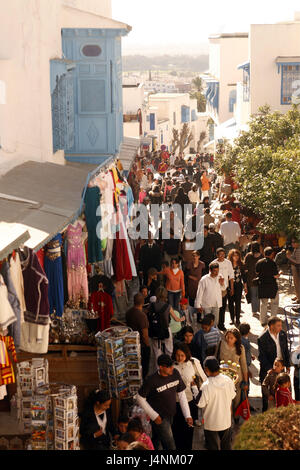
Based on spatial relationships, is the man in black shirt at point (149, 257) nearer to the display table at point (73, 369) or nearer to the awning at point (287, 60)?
the display table at point (73, 369)

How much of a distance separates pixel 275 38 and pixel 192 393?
24.6 metres

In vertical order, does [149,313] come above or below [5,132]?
below

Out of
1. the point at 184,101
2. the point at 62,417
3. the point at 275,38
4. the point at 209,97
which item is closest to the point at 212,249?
the point at 62,417

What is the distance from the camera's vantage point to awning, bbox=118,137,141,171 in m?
19.0

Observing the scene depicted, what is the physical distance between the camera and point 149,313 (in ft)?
34.4

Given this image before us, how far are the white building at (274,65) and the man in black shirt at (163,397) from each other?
2399 centimetres

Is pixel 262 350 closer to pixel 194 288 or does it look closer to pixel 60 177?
pixel 194 288

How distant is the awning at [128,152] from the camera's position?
1904 centimetres

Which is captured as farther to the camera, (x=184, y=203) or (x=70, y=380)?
(x=184, y=203)

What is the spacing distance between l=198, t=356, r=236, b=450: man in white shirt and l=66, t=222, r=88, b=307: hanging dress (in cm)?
337

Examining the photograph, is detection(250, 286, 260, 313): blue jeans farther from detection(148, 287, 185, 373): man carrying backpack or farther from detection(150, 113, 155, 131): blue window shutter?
detection(150, 113, 155, 131): blue window shutter

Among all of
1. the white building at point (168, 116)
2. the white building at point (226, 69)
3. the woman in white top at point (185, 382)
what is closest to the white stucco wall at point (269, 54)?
the white building at point (226, 69)

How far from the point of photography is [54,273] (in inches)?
374

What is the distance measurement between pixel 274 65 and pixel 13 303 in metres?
25.7
